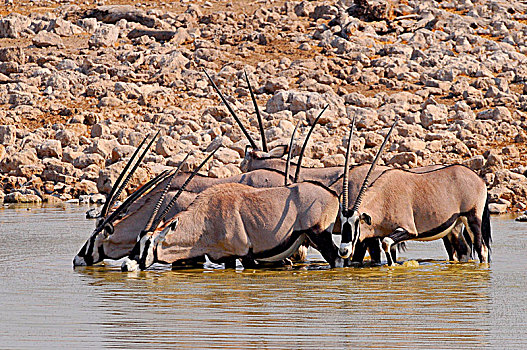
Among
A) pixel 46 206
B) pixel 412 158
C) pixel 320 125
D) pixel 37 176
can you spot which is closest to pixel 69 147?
pixel 37 176

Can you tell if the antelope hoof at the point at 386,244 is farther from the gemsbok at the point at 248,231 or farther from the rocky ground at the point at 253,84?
the rocky ground at the point at 253,84

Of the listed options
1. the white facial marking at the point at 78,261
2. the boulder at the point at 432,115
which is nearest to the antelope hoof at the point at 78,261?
the white facial marking at the point at 78,261

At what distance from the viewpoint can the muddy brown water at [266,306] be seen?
520 cm

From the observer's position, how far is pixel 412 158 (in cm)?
1814

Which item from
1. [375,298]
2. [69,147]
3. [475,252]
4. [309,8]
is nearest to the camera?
[375,298]

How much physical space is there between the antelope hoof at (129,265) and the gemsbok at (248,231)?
0.04 ft

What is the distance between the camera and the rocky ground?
18578mm

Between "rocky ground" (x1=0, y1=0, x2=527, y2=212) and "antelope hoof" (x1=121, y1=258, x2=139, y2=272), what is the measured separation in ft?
25.9

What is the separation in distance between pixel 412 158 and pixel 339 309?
1213 cm

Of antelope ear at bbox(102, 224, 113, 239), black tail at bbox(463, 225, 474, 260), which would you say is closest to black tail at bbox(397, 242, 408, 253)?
black tail at bbox(463, 225, 474, 260)

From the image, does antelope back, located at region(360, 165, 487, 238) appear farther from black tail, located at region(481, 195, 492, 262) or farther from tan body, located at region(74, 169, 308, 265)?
tan body, located at region(74, 169, 308, 265)

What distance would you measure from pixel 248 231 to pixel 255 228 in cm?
8

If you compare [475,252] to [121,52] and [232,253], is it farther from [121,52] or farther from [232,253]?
[121,52]

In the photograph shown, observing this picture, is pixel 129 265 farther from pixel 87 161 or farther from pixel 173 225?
pixel 87 161
